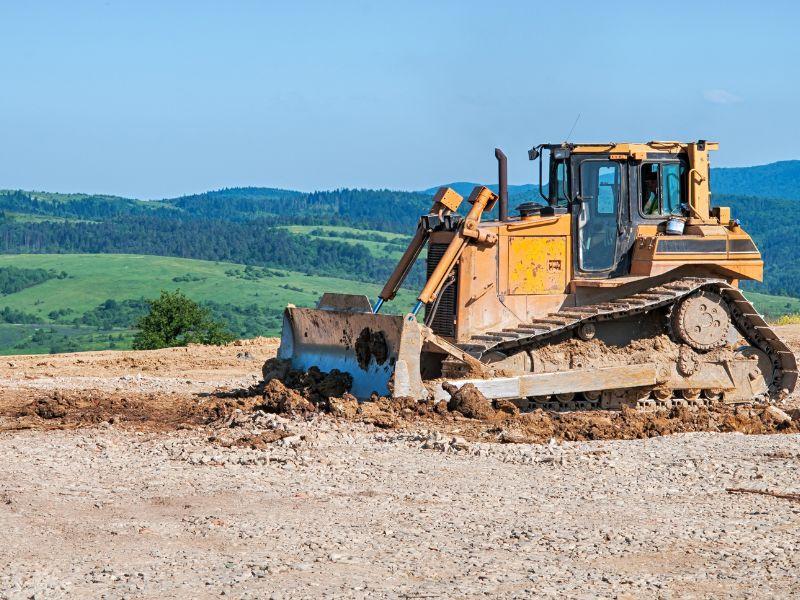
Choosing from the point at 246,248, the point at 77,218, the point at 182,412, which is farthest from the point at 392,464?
the point at 77,218

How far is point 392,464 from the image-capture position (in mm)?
11609

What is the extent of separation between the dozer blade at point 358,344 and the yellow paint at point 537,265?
67.8 inches

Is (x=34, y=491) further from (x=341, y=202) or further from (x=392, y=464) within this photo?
(x=341, y=202)

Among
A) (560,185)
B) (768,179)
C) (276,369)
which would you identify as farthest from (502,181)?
(768,179)

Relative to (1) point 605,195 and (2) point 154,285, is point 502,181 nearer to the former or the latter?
(1) point 605,195

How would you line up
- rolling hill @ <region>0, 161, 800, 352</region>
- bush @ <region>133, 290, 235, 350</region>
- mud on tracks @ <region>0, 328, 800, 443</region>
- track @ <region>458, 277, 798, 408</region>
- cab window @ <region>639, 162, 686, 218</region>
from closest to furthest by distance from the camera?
1. mud on tracks @ <region>0, 328, 800, 443</region>
2. track @ <region>458, 277, 798, 408</region>
3. cab window @ <region>639, 162, 686, 218</region>
4. bush @ <region>133, 290, 235, 350</region>
5. rolling hill @ <region>0, 161, 800, 352</region>

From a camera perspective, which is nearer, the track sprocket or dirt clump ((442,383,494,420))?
dirt clump ((442,383,494,420))

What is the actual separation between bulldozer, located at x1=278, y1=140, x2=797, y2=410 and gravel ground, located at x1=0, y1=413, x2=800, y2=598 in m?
1.91

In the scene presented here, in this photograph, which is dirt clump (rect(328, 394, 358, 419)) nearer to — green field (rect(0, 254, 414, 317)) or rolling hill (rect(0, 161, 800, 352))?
rolling hill (rect(0, 161, 800, 352))

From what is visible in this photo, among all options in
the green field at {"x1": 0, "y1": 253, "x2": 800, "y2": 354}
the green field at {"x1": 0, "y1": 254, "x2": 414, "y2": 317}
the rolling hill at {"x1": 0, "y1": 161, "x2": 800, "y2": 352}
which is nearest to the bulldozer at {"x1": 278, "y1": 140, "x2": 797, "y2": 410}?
the rolling hill at {"x1": 0, "y1": 161, "x2": 800, "y2": 352}

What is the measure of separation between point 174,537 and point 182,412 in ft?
20.5

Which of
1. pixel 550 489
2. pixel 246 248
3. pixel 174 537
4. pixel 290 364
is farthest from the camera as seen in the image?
pixel 246 248

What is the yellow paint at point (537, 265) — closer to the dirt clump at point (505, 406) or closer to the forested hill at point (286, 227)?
the dirt clump at point (505, 406)

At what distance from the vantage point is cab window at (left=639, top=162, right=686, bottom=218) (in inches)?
621
